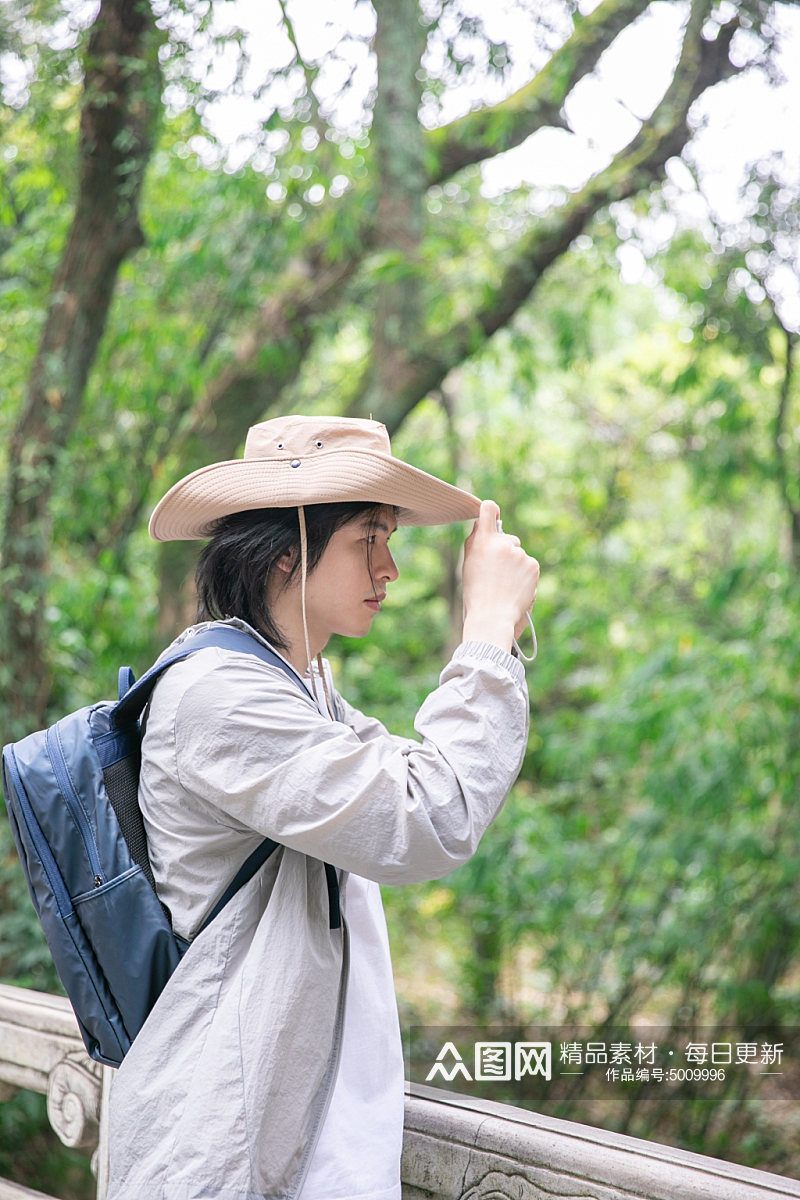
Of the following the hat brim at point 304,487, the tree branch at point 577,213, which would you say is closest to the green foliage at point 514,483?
the tree branch at point 577,213

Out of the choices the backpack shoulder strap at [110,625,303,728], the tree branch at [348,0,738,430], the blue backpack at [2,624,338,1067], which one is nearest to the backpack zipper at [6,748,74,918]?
the blue backpack at [2,624,338,1067]

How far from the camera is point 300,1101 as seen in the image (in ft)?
3.26

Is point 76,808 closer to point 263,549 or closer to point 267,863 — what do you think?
point 267,863

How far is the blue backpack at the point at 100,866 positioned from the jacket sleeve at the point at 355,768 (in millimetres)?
83

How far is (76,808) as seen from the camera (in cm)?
105

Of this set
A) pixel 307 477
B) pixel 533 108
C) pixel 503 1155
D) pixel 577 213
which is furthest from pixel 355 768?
pixel 533 108

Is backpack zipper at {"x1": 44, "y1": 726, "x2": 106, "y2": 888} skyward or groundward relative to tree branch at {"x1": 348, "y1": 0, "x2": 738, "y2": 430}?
groundward

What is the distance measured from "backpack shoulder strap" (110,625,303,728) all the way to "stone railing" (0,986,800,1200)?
1.90 feet

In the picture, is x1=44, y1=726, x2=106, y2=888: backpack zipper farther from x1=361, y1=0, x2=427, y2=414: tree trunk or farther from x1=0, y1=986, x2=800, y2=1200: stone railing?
x1=361, y1=0, x2=427, y2=414: tree trunk

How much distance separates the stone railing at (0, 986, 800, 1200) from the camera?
112 cm

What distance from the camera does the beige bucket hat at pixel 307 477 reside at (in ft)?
3.62

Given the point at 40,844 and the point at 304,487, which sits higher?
the point at 304,487

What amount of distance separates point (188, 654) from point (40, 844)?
0.77 feet

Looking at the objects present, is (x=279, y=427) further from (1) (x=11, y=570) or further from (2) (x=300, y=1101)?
A: (1) (x=11, y=570)
